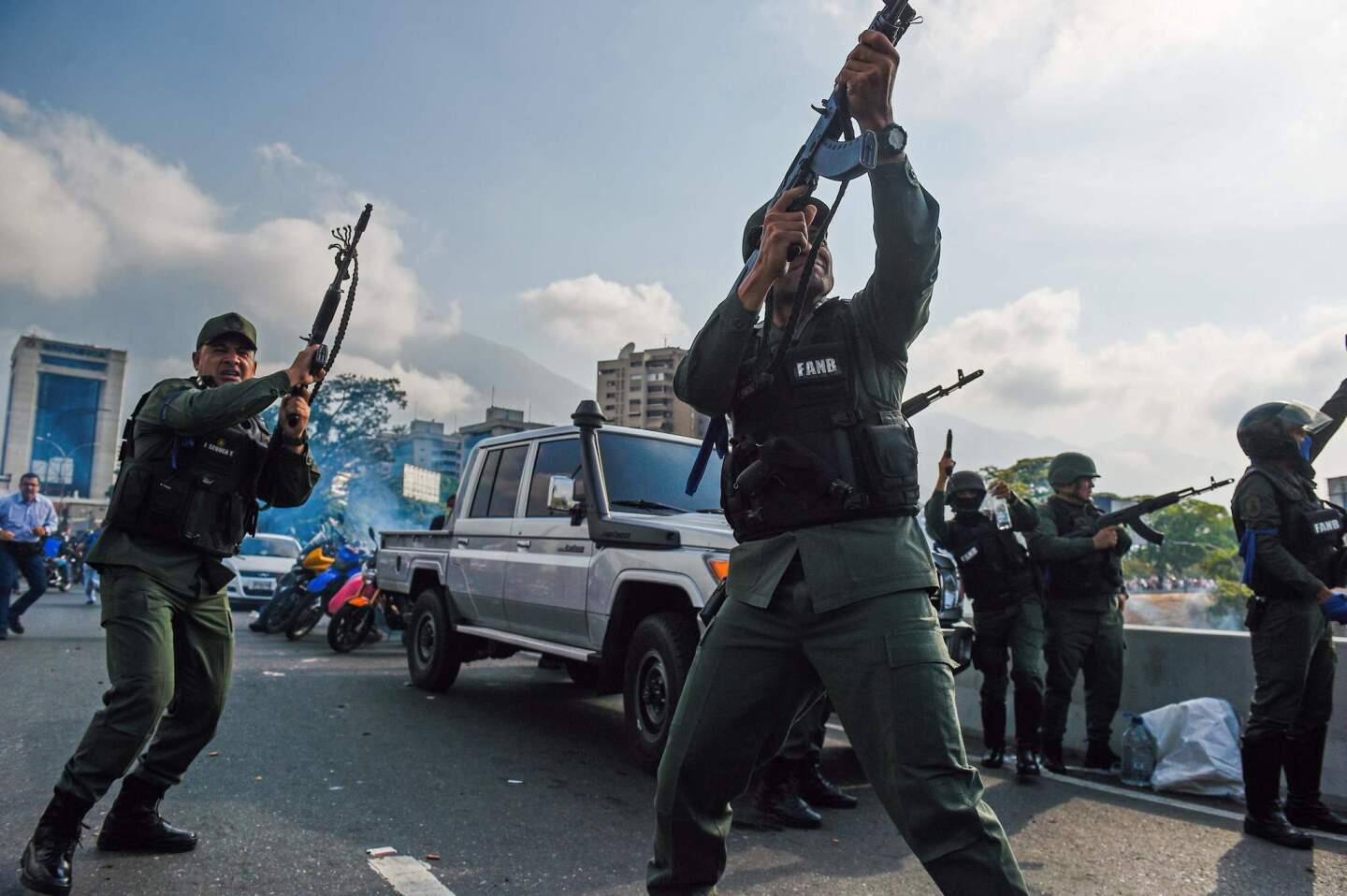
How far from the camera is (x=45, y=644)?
32.2ft

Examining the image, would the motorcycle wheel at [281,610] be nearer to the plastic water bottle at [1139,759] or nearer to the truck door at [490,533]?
the truck door at [490,533]

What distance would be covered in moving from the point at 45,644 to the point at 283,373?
871 centimetres

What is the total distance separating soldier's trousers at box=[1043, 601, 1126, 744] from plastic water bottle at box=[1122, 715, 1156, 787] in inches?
14.7

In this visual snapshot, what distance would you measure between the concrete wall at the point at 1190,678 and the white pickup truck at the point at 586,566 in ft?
5.04

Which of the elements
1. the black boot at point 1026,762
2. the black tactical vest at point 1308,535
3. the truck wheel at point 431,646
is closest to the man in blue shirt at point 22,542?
the truck wheel at point 431,646

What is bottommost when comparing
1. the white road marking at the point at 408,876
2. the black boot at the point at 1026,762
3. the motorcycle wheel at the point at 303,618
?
the motorcycle wheel at the point at 303,618

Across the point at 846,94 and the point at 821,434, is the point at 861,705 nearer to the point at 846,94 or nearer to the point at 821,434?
the point at 821,434

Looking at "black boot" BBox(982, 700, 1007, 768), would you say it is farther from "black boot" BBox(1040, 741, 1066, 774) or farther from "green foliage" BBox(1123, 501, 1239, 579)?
"green foliage" BBox(1123, 501, 1239, 579)

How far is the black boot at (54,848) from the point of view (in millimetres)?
2875

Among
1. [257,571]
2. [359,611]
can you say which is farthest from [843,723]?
[257,571]

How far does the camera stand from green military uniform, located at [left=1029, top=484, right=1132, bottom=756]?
5797mm

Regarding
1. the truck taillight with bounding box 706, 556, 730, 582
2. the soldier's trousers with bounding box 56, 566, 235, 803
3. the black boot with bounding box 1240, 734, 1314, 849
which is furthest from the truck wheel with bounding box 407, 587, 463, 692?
the black boot with bounding box 1240, 734, 1314, 849

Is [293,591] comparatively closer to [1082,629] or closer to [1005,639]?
[1005,639]

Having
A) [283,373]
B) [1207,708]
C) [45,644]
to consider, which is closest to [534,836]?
[283,373]
